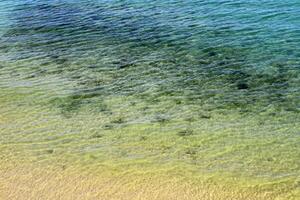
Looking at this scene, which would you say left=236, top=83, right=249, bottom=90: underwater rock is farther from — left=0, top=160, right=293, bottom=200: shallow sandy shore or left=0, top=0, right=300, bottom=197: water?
left=0, top=160, right=293, bottom=200: shallow sandy shore

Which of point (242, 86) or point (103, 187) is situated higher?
point (103, 187)

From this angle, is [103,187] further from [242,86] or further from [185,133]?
[242,86]

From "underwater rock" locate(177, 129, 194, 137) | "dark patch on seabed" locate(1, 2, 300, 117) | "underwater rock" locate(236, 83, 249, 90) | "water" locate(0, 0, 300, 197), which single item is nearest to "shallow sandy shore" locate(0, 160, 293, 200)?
"water" locate(0, 0, 300, 197)

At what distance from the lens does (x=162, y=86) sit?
18703 mm

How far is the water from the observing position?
14.3 metres

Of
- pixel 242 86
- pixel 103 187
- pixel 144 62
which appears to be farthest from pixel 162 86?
pixel 103 187

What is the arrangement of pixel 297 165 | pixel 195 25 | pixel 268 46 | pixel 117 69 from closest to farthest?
1. pixel 297 165
2. pixel 117 69
3. pixel 268 46
4. pixel 195 25

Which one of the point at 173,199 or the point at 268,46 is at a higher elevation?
the point at 173,199

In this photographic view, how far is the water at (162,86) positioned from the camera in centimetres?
1428

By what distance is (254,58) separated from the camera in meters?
20.9

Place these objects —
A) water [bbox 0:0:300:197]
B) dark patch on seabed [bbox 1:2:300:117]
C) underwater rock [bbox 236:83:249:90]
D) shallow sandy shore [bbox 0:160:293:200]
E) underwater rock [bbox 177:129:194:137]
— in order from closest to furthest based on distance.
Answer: shallow sandy shore [bbox 0:160:293:200], water [bbox 0:0:300:197], underwater rock [bbox 177:129:194:137], dark patch on seabed [bbox 1:2:300:117], underwater rock [bbox 236:83:249:90]

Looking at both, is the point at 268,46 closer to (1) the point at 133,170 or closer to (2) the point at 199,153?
(2) the point at 199,153

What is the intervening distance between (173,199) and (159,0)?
20.9 meters

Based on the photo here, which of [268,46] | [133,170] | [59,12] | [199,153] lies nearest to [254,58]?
[268,46]
